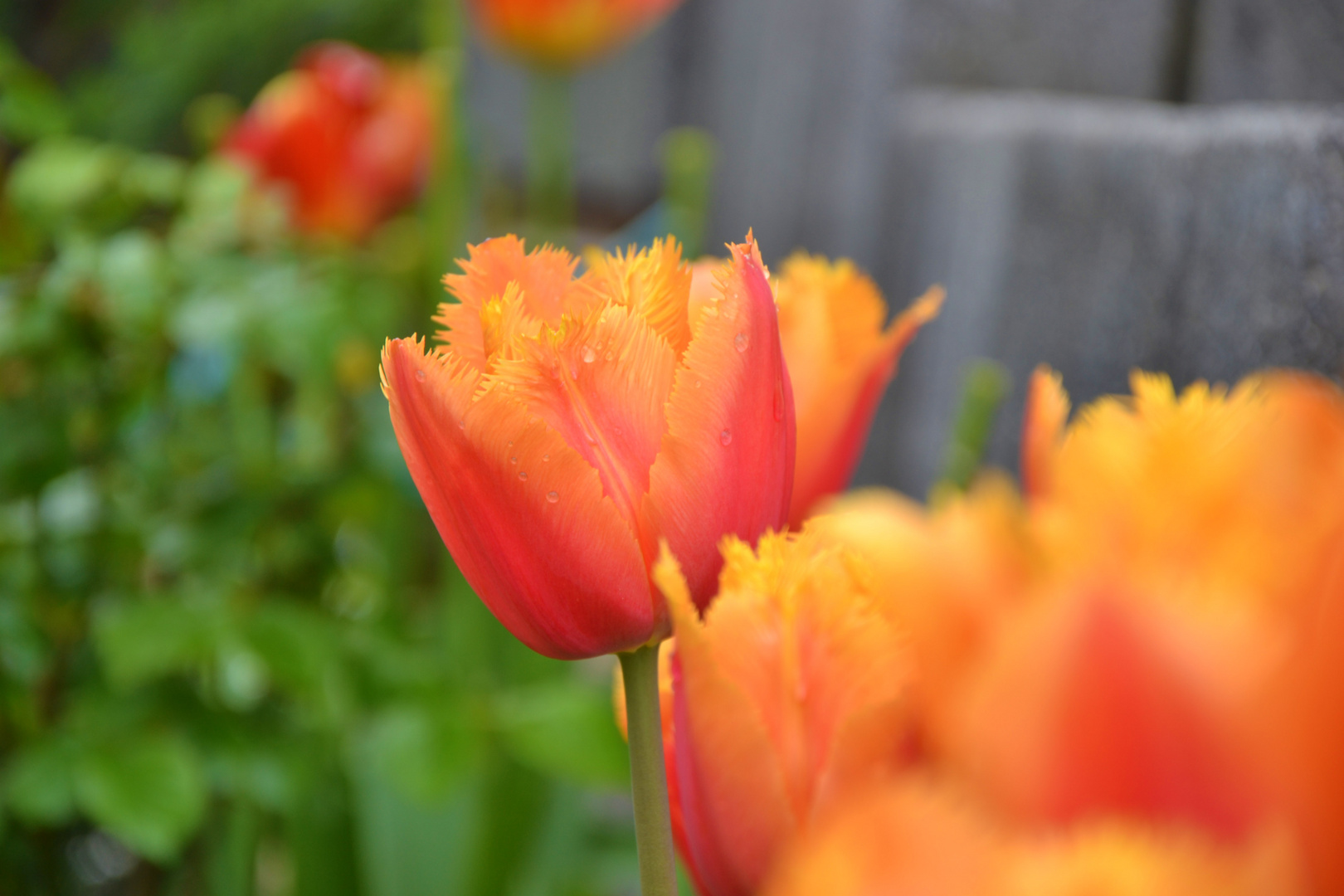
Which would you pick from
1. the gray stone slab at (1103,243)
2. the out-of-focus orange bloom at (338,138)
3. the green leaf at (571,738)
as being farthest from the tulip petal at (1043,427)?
the out-of-focus orange bloom at (338,138)

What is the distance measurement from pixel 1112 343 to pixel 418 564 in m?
1.03

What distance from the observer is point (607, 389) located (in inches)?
6.6

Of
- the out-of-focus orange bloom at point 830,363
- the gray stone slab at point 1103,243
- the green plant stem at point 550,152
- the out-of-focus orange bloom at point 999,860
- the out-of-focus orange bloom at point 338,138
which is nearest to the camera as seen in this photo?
the out-of-focus orange bloom at point 999,860

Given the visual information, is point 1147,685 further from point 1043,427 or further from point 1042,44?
point 1042,44

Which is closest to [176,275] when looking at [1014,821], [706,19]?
[1014,821]

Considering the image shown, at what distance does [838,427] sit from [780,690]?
74 mm

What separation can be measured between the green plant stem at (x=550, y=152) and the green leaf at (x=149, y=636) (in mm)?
542

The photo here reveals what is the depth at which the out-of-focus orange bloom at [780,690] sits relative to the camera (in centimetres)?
14

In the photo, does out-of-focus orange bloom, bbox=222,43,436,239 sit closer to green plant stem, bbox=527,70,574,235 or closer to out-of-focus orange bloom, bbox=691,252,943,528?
green plant stem, bbox=527,70,574,235

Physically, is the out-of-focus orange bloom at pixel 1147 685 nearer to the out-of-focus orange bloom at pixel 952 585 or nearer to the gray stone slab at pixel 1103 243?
the out-of-focus orange bloom at pixel 952 585

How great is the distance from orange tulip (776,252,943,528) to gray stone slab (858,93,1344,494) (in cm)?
16

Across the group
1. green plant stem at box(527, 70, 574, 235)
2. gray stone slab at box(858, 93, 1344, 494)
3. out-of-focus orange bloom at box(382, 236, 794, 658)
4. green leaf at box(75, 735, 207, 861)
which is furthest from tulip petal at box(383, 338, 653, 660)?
green plant stem at box(527, 70, 574, 235)

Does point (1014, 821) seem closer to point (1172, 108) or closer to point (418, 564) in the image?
point (1172, 108)

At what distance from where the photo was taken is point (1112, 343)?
433 millimetres
